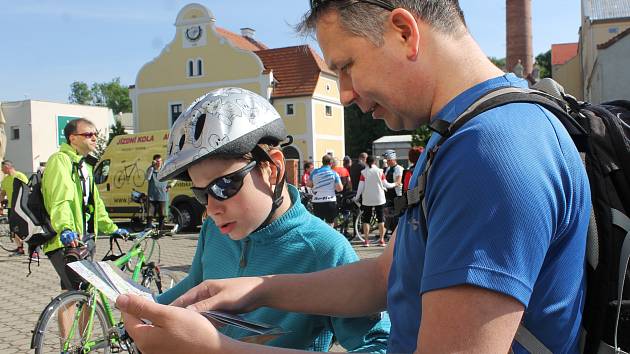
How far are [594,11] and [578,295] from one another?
46.6m

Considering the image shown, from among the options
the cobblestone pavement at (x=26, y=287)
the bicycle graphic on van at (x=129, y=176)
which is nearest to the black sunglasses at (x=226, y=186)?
the cobblestone pavement at (x=26, y=287)

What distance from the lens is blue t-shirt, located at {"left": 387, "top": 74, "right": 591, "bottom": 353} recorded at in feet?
2.77

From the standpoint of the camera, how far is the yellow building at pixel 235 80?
118ft

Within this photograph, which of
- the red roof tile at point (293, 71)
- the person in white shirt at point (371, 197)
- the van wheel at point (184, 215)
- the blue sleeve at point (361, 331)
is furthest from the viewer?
the red roof tile at point (293, 71)

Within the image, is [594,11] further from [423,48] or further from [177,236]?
[423,48]

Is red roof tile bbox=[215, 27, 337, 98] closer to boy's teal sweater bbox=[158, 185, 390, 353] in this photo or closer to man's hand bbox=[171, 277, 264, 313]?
boy's teal sweater bbox=[158, 185, 390, 353]

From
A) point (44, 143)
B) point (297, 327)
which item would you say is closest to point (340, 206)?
point (297, 327)

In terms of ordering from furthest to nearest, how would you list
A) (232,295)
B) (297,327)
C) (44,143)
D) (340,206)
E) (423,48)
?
1. (44,143)
2. (340,206)
3. (297,327)
4. (232,295)
5. (423,48)

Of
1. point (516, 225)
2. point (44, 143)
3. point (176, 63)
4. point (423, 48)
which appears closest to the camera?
point (516, 225)

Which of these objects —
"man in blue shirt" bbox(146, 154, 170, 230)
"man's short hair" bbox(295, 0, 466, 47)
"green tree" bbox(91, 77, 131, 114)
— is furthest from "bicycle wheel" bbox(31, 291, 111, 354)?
"green tree" bbox(91, 77, 131, 114)

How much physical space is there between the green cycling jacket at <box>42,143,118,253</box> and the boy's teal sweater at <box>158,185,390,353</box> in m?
3.31

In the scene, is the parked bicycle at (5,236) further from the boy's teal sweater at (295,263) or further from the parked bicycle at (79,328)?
the boy's teal sweater at (295,263)

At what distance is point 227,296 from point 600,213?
90cm

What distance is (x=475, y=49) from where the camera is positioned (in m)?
1.12
